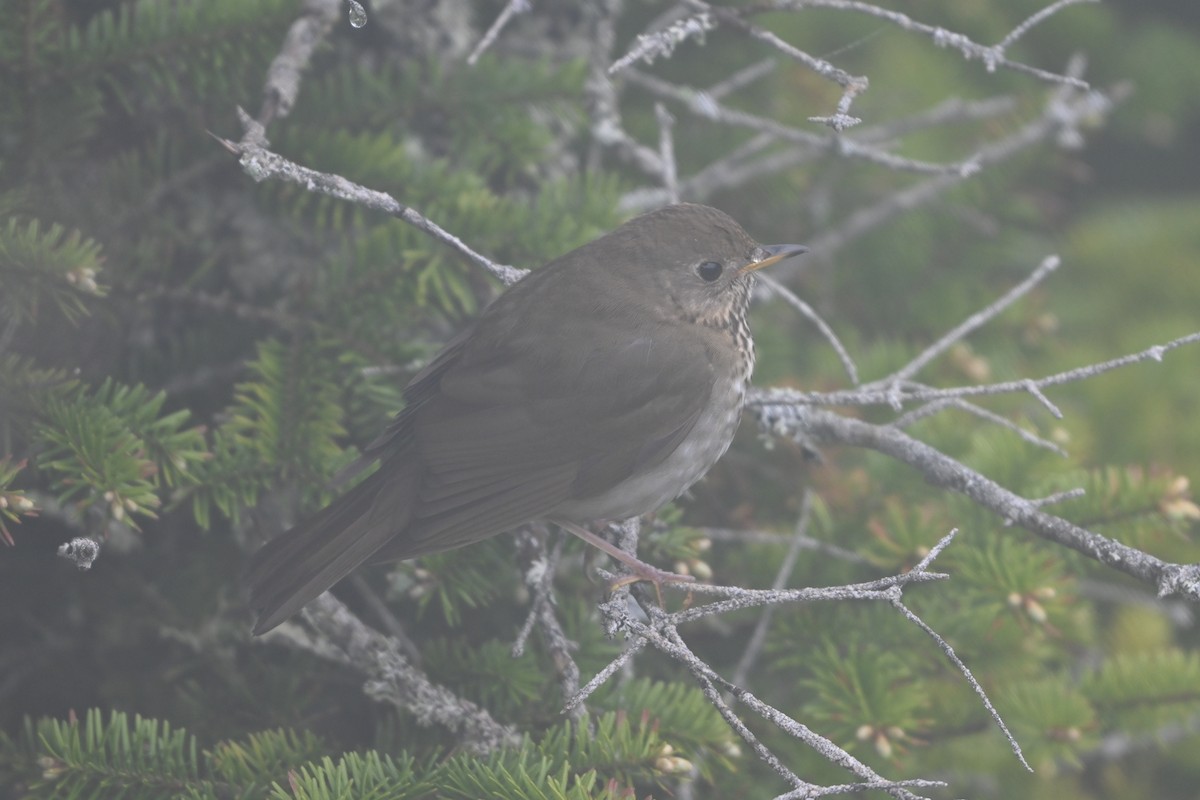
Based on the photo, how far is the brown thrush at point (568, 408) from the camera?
292 cm

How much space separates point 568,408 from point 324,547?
0.79 meters

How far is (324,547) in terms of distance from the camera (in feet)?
8.92

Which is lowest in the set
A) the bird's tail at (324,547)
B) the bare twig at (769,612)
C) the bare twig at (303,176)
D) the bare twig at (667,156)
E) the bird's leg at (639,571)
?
the bare twig at (769,612)

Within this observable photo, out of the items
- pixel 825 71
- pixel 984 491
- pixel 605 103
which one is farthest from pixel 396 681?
pixel 605 103

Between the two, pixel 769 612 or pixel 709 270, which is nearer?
pixel 769 612

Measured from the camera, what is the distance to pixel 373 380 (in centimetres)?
313

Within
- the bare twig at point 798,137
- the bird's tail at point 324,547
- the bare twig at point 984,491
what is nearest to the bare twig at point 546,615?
the bird's tail at point 324,547

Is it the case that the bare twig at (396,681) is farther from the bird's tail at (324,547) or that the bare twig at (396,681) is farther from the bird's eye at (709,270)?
the bird's eye at (709,270)

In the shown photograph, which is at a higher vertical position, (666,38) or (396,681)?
(666,38)

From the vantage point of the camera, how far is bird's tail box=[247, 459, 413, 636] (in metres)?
2.59

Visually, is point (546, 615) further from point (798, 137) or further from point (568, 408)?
point (798, 137)

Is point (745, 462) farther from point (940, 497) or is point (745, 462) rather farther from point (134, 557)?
point (134, 557)

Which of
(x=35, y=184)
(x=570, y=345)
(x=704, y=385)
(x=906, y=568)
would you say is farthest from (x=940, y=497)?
(x=35, y=184)

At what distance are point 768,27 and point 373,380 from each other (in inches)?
94.9
